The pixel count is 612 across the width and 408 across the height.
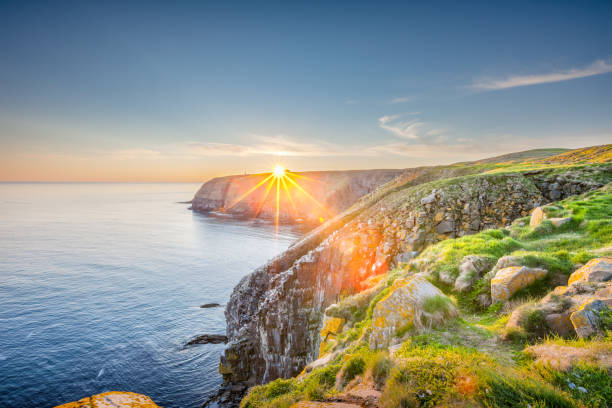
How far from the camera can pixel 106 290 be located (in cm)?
4022

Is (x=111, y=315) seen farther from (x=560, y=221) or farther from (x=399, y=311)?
(x=560, y=221)

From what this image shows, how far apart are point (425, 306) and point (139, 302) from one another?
41412 millimetres

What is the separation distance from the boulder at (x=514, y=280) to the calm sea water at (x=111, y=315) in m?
24.1

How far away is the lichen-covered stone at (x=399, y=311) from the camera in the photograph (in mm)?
6723

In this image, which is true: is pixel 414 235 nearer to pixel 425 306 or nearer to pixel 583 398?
pixel 425 306

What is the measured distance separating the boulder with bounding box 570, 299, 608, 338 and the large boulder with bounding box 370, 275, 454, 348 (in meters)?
2.44

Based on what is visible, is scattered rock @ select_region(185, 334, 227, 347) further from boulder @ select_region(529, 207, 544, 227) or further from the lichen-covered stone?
boulder @ select_region(529, 207, 544, 227)

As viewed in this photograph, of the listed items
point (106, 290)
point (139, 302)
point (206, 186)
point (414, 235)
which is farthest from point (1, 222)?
point (414, 235)

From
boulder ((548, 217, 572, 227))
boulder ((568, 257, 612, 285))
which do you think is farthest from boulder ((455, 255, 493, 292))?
boulder ((548, 217, 572, 227))

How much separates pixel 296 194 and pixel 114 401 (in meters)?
124

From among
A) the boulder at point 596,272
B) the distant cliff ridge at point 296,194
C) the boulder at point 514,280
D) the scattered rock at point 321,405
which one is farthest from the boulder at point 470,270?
the distant cliff ridge at point 296,194

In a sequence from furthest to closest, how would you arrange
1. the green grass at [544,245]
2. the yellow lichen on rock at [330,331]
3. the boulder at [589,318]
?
the yellow lichen on rock at [330,331]
the green grass at [544,245]
the boulder at [589,318]

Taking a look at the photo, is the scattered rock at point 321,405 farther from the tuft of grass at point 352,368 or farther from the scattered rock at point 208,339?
the scattered rock at point 208,339

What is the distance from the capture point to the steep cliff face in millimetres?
17297
